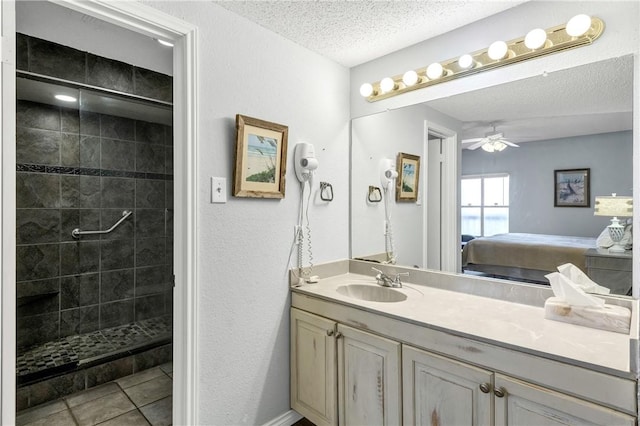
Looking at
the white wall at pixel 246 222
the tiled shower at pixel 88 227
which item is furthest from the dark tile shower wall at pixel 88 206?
the white wall at pixel 246 222

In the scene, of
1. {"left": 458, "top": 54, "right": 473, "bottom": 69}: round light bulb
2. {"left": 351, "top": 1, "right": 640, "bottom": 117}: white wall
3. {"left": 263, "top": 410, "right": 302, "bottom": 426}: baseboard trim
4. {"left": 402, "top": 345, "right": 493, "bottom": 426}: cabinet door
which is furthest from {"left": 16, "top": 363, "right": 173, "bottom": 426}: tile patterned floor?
{"left": 458, "top": 54, "right": 473, "bottom": 69}: round light bulb

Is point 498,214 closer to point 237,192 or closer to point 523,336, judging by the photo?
point 523,336

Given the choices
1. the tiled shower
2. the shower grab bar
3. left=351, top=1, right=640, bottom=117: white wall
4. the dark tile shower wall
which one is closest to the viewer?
left=351, top=1, right=640, bottom=117: white wall

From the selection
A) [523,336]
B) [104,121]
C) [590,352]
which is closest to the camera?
[590,352]

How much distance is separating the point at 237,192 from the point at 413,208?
1.11 metres

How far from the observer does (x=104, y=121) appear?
9.31ft

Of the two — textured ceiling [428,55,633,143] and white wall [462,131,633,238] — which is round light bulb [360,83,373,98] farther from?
white wall [462,131,633,238]

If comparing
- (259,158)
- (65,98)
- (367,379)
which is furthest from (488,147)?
(65,98)

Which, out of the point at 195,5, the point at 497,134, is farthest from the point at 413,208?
the point at 195,5

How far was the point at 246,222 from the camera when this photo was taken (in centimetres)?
172

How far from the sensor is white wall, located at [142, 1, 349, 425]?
1577 mm

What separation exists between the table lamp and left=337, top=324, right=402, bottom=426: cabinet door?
1.02 metres

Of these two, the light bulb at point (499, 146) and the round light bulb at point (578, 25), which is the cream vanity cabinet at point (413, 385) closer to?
the light bulb at point (499, 146)

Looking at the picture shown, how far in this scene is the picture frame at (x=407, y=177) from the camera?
6.89 ft
